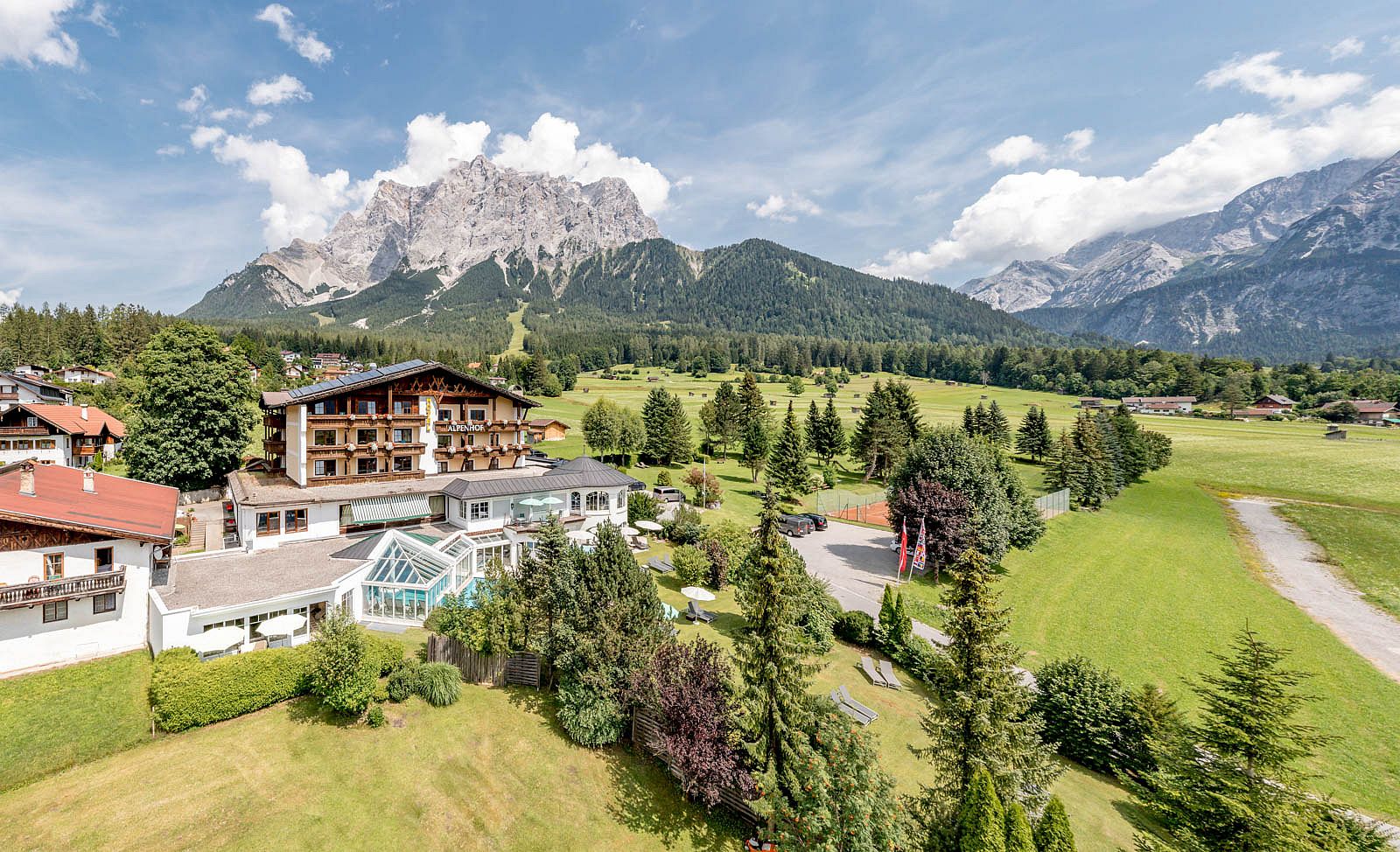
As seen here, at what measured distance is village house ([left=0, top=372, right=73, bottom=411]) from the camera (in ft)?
252

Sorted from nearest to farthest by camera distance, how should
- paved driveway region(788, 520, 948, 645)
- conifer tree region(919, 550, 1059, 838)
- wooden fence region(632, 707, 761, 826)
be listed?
conifer tree region(919, 550, 1059, 838), wooden fence region(632, 707, 761, 826), paved driveway region(788, 520, 948, 645)

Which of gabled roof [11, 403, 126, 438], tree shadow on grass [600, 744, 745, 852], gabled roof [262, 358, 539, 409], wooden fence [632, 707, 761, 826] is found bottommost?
tree shadow on grass [600, 744, 745, 852]

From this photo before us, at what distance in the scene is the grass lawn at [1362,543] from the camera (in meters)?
42.8

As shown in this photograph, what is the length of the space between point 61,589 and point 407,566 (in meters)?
12.2

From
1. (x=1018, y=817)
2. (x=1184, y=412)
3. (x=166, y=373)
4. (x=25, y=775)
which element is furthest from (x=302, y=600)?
(x=1184, y=412)

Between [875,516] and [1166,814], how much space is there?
142 feet

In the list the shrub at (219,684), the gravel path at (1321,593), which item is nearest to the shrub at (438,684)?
the shrub at (219,684)

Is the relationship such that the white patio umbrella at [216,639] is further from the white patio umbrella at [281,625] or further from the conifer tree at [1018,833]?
the conifer tree at [1018,833]

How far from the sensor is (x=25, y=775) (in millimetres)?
16547

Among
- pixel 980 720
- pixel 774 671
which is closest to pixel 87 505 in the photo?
pixel 774 671

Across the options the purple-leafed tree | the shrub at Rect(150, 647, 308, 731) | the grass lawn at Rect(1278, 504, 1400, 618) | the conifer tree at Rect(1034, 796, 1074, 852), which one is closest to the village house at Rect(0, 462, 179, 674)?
the shrub at Rect(150, 647, 308, 731)

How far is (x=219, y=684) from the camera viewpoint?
19.5 m

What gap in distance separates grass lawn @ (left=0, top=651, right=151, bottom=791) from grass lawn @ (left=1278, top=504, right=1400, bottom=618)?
240 ft

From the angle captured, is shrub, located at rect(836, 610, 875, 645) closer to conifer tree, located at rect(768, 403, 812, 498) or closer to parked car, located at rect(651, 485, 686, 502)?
parked car, located at rect(651, 485, 686, 502)
